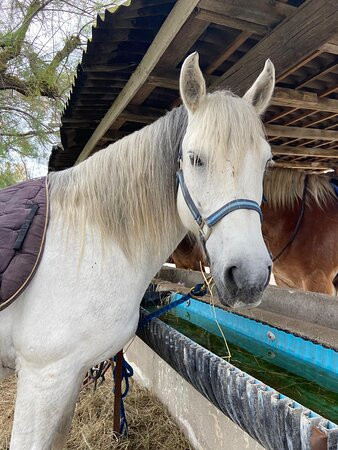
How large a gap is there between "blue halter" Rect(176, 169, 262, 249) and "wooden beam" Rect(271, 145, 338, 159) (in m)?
2.50

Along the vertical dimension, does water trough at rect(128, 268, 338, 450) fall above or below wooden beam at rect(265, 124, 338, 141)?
below

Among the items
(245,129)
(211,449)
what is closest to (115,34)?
(245,129)

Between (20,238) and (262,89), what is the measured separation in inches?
45.7

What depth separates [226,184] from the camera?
1178 mm

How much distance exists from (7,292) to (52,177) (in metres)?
0.59

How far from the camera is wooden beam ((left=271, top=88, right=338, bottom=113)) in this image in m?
2.25

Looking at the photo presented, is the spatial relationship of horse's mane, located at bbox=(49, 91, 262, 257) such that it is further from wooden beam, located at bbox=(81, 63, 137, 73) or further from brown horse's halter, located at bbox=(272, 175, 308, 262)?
brown horse's halter, located at bbox=(272, 175, 308, 262)

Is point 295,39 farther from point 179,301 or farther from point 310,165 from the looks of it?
point 310,165

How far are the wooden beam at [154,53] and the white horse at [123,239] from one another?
34cm

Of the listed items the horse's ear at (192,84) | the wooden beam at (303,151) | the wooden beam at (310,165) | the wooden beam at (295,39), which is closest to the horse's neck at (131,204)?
the horse's ear at (192,84)

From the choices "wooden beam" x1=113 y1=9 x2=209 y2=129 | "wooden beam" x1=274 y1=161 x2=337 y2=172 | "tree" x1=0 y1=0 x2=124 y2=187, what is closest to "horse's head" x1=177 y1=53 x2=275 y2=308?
"wooden beam" x1=113 y1=9 x2=209 y2=129

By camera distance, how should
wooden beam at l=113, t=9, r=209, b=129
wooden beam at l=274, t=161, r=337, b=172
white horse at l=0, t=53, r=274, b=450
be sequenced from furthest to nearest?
wooden beam at l=274, t=161, r=337, b=172 < wooden beam at l=113, t=9, r=209, b=129 < white horse at l=0, t=53, r=274, b=450

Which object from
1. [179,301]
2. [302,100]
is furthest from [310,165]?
[179,301]

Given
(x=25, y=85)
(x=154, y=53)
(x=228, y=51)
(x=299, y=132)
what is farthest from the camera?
(x=25, y=85)
